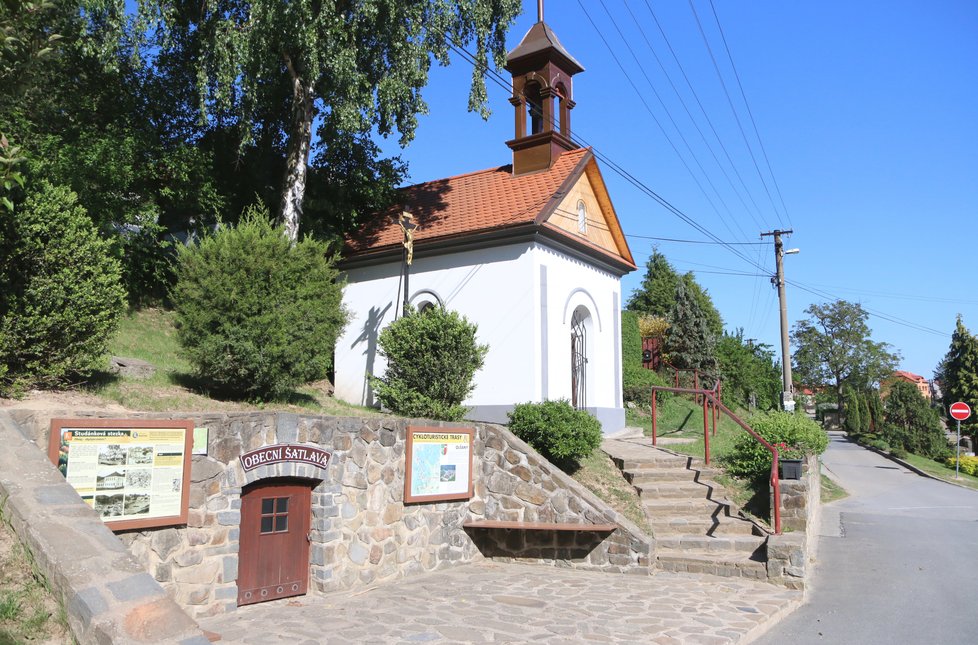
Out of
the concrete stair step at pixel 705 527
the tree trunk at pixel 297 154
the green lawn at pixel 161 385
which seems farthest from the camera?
the tree trunk at pixel 297 154

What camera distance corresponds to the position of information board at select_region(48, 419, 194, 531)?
20.4ft

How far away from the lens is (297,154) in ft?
49.8

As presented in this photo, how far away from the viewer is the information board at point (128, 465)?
6.23 metres

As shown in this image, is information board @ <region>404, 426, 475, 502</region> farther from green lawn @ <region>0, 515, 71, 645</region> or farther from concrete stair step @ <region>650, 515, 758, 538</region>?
green lawn @ <region>0, 515, 71, 645</region>

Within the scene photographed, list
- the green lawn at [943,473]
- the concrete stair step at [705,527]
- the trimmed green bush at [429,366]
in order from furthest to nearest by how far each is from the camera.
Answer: the green lawn at [943,473] < the trimmed green bush at [429,366] < the concrete stair step at [705,527]

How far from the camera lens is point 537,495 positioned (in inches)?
420

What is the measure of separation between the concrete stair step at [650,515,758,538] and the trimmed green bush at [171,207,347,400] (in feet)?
18.1

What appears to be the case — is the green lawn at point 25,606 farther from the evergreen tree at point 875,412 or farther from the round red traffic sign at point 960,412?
the evergreen tree at point 875,412

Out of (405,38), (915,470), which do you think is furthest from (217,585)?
(915,470)

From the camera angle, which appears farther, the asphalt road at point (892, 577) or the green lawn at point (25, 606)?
the asphalt road at point (892, 577)

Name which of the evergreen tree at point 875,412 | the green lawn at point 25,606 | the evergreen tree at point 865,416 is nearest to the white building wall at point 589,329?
the green lawn at point 25,606

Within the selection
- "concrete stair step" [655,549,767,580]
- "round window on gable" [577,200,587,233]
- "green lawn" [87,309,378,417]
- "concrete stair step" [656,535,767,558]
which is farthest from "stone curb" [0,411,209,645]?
"round window on gable" [577,200,587,233]

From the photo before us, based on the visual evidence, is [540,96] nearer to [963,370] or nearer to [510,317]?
[510,317]

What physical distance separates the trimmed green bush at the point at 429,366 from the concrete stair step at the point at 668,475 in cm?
310
